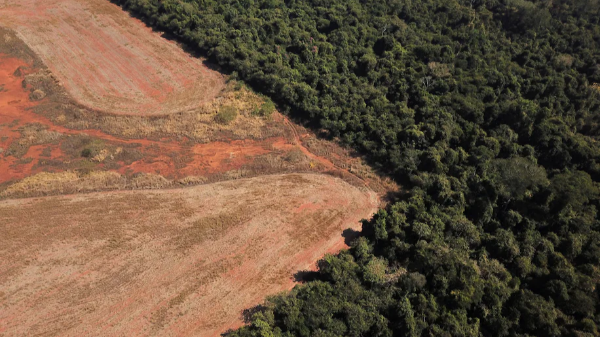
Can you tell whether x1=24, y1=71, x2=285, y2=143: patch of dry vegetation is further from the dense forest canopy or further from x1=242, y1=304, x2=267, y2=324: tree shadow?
x1=242, y1=304, x2=267, y2=324: tree shadow

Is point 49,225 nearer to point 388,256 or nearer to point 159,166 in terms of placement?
point 159,166

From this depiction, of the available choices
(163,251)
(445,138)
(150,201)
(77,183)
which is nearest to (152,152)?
(150,201)

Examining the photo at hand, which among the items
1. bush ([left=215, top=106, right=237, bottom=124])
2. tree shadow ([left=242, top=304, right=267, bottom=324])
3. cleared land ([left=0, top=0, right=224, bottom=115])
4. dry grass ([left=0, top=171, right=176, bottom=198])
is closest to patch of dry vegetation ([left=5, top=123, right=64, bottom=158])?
dry grass ([left=0, top=171, right=176, bottom=198])

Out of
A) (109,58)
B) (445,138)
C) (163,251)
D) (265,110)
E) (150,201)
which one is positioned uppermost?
(445,138)

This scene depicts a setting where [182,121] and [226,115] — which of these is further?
[226,115]

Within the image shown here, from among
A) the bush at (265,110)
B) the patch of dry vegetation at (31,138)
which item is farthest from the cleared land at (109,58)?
the bush at (265,110)

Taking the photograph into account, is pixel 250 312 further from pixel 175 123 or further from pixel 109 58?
pixel 109 58

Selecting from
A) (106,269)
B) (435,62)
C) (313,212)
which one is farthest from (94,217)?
(435,62)
